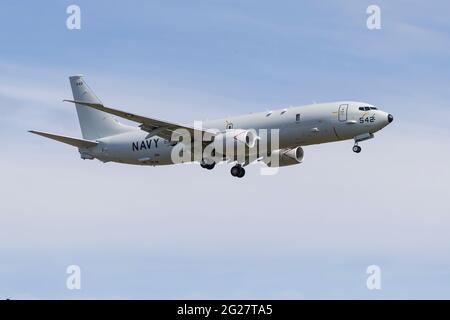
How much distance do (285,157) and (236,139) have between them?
771cm

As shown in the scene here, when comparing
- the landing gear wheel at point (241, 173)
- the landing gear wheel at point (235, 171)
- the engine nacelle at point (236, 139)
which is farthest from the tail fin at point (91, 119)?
the engine nacelle at point (236, 139)

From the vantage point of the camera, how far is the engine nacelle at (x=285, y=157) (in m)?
79.4

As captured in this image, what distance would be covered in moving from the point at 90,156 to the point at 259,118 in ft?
54.6

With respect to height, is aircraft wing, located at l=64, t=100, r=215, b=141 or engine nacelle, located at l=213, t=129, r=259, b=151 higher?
aircraft wing, located at l=64, t=100, r=215, b=141

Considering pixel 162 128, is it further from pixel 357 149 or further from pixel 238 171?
pixel 357 149

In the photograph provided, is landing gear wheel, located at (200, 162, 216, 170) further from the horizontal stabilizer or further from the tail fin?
the horizontal stabilizer

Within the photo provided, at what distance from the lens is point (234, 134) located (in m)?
73.6

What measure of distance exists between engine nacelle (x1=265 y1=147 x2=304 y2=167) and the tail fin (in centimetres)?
1253

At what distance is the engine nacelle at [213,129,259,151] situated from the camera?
7288 cm

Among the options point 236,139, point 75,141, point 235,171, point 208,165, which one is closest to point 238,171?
point 235,171

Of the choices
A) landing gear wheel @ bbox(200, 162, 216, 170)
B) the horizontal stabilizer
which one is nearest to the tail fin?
the horizontal stabilizer
